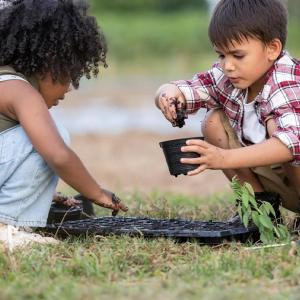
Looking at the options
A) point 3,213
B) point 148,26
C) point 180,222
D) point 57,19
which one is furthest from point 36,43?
point 148,26

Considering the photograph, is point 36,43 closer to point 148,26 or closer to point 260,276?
point 260,276

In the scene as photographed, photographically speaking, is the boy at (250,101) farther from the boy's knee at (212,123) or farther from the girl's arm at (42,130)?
the girl's arm at (42,130)

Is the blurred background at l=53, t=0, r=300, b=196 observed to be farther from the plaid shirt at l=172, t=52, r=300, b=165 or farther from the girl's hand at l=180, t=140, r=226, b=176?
the girl's hand at l=180, t=140, r=226, b=176

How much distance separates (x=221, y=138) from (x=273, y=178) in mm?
365

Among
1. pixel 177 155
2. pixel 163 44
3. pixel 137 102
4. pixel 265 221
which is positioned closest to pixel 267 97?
pixel 177 155

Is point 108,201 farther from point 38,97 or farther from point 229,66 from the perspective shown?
point 229,66

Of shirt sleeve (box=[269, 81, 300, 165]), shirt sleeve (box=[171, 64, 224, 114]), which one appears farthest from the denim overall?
shirt sleeve (box=[269, 81, 300, 165])

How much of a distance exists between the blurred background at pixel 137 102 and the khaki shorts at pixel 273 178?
5.26 feet

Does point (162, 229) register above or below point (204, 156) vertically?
below

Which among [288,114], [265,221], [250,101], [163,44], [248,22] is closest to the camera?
[265,221]

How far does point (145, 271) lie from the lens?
3889 millimetres

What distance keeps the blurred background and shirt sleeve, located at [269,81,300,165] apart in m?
1.80

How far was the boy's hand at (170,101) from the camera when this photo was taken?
4848mm

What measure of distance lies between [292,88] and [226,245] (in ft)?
2.91
